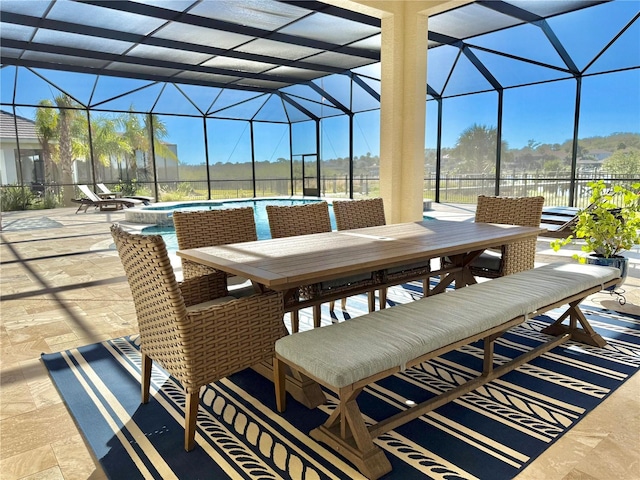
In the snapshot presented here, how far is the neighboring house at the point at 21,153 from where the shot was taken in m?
12.9

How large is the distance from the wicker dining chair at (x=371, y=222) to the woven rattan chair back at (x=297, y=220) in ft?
0.39

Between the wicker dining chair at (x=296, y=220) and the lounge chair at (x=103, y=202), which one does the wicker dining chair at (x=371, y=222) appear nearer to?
the wicker dining chair at (x=296, y=220)

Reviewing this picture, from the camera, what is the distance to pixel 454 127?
1680cm

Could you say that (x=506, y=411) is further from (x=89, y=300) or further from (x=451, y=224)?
(x=89, y=300)

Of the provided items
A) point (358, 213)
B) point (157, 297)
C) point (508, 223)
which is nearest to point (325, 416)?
point (157, 297)

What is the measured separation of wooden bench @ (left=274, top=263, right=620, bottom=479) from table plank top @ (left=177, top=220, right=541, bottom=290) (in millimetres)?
235

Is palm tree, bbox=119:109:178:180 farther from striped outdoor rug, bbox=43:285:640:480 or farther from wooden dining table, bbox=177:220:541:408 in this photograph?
striped outdoor rug, bbox=43:285:640:480

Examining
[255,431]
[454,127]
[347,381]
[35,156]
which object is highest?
[454,127]

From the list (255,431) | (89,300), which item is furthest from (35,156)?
(255,431)

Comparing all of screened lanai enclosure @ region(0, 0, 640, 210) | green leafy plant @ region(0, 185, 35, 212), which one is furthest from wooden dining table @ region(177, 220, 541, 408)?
Answer: green leafy plant @ region(0, 185, 35, 212)

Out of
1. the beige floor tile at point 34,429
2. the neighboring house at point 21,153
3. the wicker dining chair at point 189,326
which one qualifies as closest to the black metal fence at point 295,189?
the neighboring house at point 21,153

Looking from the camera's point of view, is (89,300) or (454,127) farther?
(454,127)

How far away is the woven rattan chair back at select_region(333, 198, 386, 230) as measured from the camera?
3.47m

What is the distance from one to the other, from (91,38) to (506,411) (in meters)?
8.81
